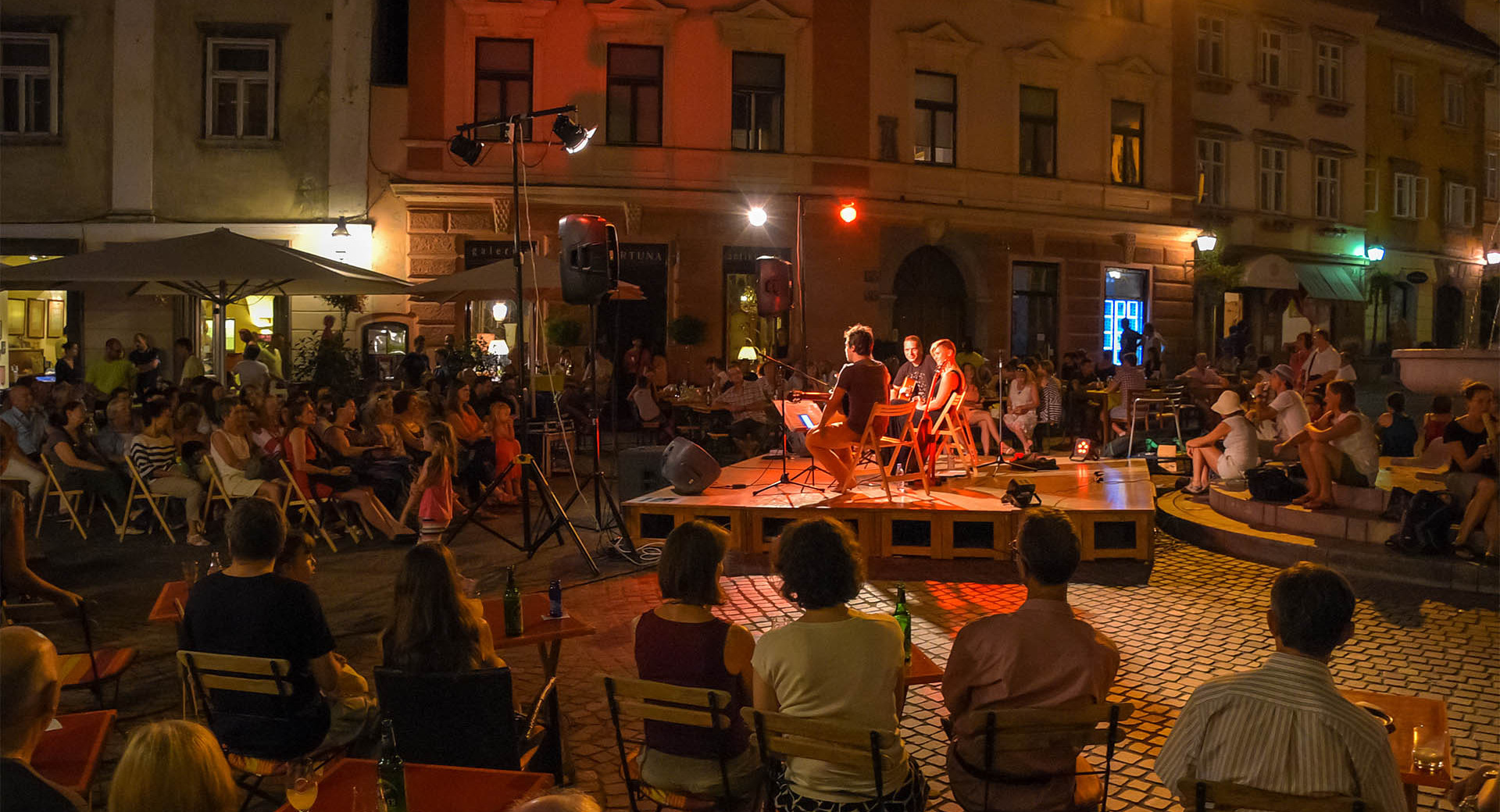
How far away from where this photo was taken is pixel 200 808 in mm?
2084

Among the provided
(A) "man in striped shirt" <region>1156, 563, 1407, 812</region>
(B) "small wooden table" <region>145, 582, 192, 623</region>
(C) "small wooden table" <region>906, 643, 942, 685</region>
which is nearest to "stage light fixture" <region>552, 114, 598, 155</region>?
(B) "small wooden table" <region>145, 582, 192, 623</region>

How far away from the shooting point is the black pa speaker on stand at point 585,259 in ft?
27.9

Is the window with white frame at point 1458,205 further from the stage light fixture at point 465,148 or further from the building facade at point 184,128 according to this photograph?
the stage light fixture at point 465,148

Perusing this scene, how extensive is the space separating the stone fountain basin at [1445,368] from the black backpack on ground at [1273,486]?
1.92m

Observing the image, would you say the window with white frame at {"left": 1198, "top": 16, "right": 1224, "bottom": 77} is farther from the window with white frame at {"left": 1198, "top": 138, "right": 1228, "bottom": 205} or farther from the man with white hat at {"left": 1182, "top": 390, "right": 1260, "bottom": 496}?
the man with white hat at {"left": 1182, "top": 390, "right": 1260, "bottom": 496}

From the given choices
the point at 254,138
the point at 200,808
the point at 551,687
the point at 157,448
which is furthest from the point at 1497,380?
the point at 254,138

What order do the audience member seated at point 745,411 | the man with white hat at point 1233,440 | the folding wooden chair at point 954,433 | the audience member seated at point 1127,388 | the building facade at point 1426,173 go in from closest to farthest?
1. the folding wooden chair at point 954,433
2. the man with white hat at point 1233,440
3. the audience member seated at point 745,411
4. the audience member seated at point 1127,388
5. the building facade at point 1426,173

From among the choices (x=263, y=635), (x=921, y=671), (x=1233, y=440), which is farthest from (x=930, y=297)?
(x=263, y=635)

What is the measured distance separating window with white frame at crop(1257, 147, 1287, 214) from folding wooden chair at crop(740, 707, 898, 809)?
84.0 feet

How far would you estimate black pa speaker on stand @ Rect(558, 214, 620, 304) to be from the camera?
8.51 m

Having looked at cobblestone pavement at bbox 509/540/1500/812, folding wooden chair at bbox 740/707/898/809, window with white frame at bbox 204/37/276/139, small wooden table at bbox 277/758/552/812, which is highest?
window with white frame at bbox 204/37/276/139

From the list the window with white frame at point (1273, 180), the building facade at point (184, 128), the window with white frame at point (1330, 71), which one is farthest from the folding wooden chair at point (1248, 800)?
the window with white frame at point (1330, 71)

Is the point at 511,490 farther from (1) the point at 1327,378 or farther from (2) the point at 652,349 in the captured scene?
(1) the point at 1327,378

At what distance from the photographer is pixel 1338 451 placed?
30.1 ft
